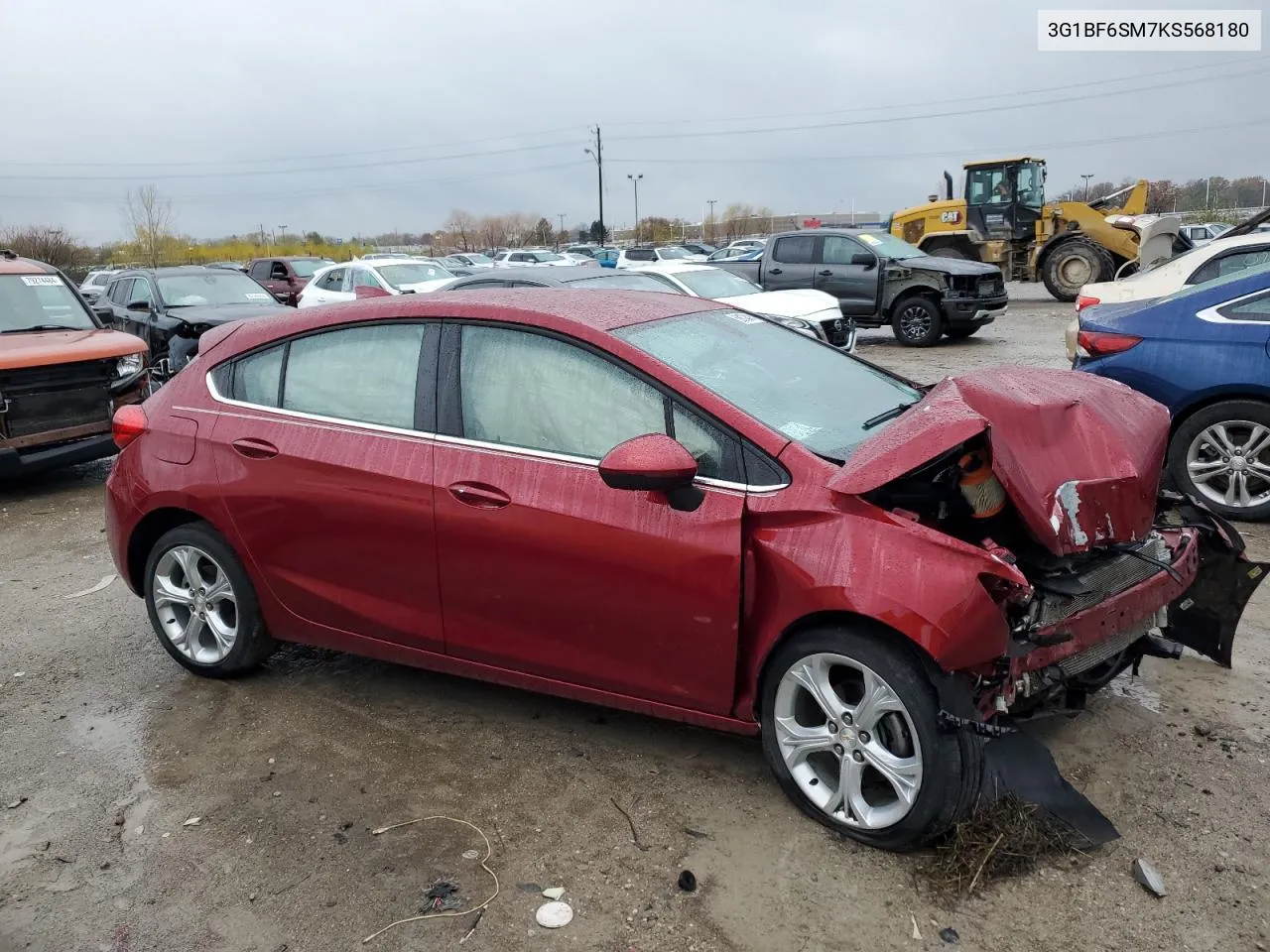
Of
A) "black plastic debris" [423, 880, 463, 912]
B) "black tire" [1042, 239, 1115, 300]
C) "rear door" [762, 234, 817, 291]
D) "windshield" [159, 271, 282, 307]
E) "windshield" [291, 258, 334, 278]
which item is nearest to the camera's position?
"black plastic debris" [423, 880, 463, 912]

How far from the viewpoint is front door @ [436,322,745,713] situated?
321 cm

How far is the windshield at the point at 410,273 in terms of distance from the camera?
16.4m

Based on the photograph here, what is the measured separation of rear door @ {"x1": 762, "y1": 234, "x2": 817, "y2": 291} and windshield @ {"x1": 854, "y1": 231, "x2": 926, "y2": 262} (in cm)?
86

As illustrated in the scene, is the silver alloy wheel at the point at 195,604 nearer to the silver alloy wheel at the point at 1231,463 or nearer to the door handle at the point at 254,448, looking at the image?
the door handle at the point at 254,448

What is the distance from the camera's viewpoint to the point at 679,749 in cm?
374

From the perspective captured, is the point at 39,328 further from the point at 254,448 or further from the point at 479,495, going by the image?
the point at 479,495

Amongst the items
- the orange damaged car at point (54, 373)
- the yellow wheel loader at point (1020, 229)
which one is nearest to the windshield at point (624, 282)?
the orange damaged car at point (54, 373)

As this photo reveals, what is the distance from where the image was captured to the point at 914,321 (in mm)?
16641

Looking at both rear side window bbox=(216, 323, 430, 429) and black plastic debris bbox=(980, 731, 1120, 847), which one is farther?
rear side window bbox=(216, 323, 430, 429)

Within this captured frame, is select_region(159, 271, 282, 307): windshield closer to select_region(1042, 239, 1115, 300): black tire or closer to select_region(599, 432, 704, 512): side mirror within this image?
select_region(599, 432, 704, 512): side mirror

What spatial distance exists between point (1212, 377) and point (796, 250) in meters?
11.5

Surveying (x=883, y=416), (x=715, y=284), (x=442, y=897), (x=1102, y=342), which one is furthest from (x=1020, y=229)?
(x=442, y=897)

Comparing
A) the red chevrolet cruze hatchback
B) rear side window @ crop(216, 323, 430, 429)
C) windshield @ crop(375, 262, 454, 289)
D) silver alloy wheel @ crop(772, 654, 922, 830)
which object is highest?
windshield @ crop(375, 262, 454, 289)

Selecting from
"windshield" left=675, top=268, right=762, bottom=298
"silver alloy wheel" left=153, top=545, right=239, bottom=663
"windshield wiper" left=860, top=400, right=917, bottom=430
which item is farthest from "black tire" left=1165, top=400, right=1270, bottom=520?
"windshield" left=675, top=268, right=762, bottom=298
